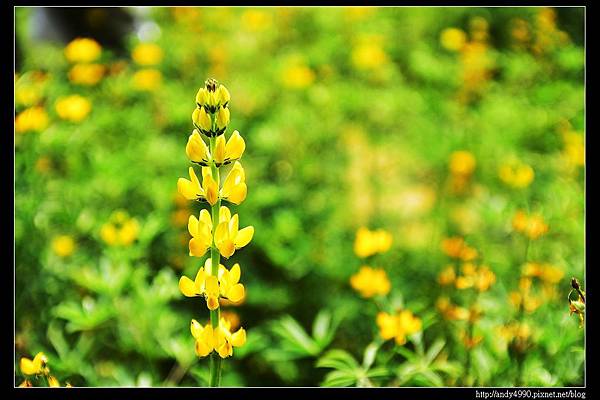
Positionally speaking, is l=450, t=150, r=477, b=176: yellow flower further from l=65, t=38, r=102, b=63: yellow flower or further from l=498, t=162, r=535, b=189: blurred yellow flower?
l=65, t=38, r=102, b=63: yellow flower

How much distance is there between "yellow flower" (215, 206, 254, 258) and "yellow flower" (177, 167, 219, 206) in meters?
0.04

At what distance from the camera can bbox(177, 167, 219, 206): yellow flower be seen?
85 cm

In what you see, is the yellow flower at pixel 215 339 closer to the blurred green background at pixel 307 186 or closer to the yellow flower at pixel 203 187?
the yellow flower at pixel 203 187

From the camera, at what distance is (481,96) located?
9.32 ft

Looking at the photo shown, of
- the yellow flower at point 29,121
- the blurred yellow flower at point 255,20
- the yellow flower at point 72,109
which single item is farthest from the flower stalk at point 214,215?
the blurred yellow flower at point 255,20

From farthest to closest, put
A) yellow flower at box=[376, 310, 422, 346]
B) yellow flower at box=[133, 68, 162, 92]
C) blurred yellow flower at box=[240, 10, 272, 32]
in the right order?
blurred yellow flower at box=[240, 10, 272, 32]
yellow flower at box=[133, 68, 162, 92]
yellow flower at box=[376, 310, 422, 346]

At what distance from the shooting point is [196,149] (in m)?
0.86

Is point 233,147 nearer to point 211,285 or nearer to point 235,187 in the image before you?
point 235,187

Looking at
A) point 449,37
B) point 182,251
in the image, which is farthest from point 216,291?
point 449,37

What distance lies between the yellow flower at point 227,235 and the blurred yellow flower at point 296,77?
1909 mm

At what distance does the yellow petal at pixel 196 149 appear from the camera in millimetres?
854

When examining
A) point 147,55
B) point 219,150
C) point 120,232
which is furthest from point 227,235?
point 147,55

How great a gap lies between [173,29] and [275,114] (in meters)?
0.99

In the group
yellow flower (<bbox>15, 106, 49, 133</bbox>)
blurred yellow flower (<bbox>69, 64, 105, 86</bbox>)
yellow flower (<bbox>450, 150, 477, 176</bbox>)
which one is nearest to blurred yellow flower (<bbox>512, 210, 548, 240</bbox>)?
yellow flower (<bbox>450, 150, 477, 176</bbox>)
